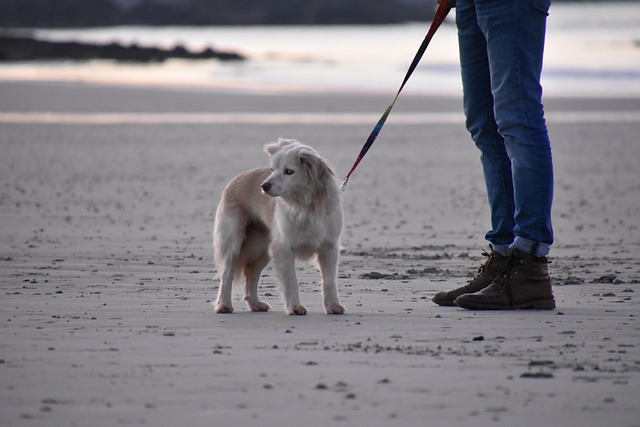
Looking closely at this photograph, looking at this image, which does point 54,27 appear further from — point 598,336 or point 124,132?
point 598,336

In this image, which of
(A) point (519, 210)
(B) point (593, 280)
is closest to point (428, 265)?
(B) point (593, 280)

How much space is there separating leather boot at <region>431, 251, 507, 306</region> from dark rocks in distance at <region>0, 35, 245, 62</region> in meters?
47.8

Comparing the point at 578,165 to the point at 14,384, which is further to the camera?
the point at 578,165

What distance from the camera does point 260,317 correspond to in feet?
19.6

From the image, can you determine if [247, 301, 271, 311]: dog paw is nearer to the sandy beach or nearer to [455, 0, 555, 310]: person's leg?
the sandy beach

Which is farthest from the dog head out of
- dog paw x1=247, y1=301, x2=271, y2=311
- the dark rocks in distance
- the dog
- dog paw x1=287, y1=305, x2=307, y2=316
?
the dark rocks in distance

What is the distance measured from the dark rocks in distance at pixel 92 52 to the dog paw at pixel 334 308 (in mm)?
47728

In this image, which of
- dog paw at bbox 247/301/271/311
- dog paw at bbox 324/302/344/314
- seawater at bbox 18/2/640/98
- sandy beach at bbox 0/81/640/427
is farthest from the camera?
seawater at bbox 18/2/640/98

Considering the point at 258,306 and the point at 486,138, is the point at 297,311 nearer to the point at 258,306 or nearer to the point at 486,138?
the point at 258,306

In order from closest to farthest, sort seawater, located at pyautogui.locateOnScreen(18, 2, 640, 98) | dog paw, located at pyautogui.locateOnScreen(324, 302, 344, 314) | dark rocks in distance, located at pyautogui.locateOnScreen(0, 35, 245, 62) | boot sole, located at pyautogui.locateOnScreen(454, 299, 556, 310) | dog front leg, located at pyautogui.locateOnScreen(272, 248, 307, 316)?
1. boot sole, located at pyautogui.locateOnScreen(454, 299, 556, 310)
2. dog paw, located at pyautogui.locateOnScreen(324, 302, 344, 314)
3. dog front leg, located at pyautogui.locateOnScreen(272, 248, 307, 316)
4. seawater, located at pyautogui.locateOnScreen(18, 2, 640, 98)
5. dark rocks in distance, located at pyautogui.locateOnScreen(0, 35, 245, 62)

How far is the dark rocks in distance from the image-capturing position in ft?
176

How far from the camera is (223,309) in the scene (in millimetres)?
6102

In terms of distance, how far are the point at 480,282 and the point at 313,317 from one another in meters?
0.88

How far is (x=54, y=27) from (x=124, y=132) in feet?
286
